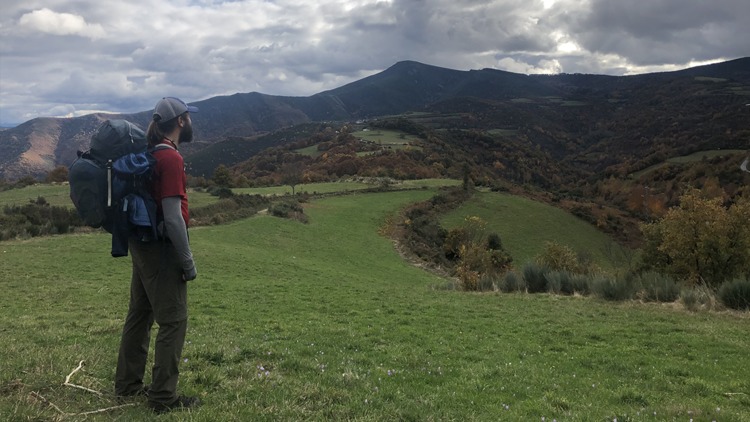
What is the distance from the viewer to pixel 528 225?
59.1 m

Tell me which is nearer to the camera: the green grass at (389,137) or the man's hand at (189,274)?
the man's hand at (189,274)

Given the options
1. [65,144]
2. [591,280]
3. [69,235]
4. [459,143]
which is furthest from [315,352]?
[65,144]

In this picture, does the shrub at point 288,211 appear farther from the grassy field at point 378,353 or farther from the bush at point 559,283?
the bush at point 559,283

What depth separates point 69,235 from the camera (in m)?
27.2

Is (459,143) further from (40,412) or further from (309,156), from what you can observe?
(40,412)

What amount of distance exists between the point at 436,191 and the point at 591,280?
5027cm

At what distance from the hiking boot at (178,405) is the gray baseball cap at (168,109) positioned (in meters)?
2.94

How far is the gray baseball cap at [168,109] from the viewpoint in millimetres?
4699

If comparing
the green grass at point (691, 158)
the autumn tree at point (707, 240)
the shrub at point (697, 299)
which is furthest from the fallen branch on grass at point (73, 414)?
the green grass at point (691, 158)

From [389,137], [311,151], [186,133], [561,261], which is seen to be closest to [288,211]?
[561,261]

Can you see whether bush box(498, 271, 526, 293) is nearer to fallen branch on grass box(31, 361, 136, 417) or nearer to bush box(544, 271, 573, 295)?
bush box(544, 271, 573, 295)

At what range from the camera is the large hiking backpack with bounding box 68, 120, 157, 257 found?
4.30m

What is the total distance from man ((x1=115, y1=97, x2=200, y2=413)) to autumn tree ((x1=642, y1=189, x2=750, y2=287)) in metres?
25.1

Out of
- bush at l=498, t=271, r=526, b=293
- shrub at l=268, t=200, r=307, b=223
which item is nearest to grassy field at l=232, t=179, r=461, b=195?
shrub at l=268, t=200, r=307, b=223
